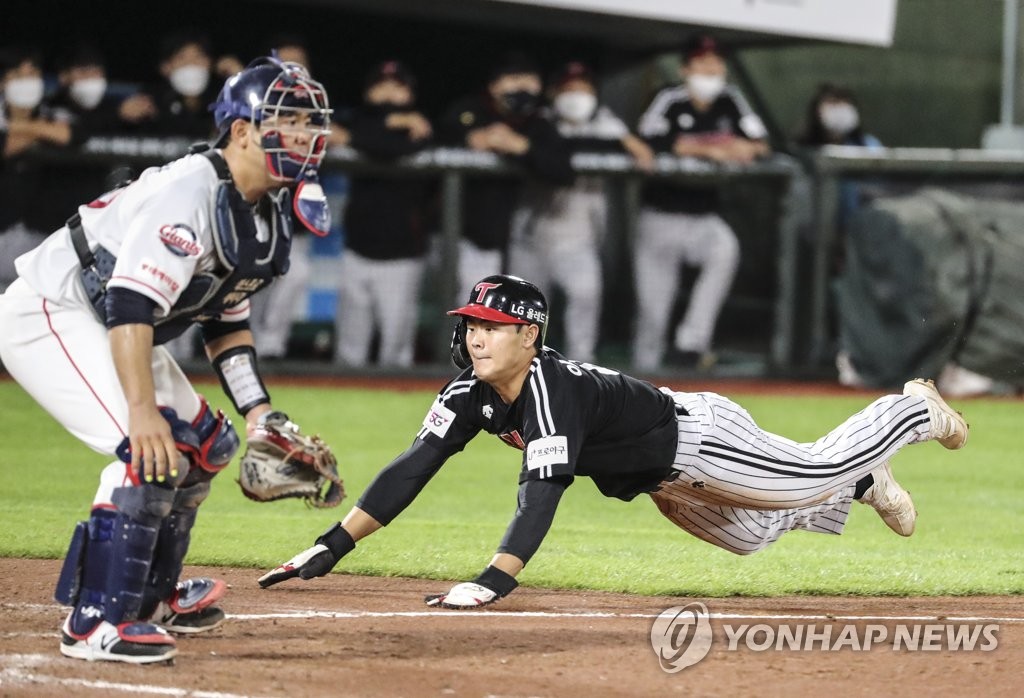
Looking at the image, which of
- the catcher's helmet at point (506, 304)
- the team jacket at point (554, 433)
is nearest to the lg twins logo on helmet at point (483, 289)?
the catcher's helmet at point (506, 304)

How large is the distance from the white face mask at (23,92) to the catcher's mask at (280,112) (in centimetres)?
635

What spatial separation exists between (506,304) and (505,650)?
3.37 feet

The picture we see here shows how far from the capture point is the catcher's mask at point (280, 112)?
14.4 feet

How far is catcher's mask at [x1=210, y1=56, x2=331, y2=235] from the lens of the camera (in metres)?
4.39

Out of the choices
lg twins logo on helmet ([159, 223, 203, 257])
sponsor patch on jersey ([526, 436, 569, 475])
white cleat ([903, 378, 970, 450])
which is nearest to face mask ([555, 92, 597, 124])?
white cleat ([903, 378, 970, 450])

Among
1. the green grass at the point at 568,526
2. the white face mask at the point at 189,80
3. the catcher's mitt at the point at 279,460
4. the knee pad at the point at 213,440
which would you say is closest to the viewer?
the knee pad at the point at 213,440

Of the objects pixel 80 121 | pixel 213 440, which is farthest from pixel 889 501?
pixel 80 121

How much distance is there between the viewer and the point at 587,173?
453 inches

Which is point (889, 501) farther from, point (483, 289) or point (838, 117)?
point (838, 117)

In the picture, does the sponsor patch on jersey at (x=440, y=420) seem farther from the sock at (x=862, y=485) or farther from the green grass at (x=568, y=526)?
the sock at (x=862, y=485)

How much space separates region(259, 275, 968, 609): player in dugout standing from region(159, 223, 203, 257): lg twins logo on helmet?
2.71 feet

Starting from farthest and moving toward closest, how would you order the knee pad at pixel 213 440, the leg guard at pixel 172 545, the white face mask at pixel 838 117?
the white face mask at pixel 838 117 → the leg guard at pixel 172 545 → the knee pad at pixel 213 440

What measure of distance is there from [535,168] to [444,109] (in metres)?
3.00

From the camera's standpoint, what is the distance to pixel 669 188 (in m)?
11.8
